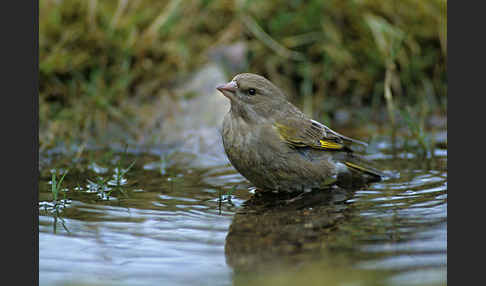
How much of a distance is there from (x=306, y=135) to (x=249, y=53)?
9.72 feet

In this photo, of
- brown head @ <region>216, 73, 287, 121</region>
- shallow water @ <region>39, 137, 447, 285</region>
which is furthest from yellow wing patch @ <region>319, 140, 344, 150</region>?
brown head @ <region>216, 73, 287, 121</region>

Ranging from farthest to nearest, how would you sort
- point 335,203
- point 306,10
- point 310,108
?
point 306,10 < point 310,108 < point 335,203

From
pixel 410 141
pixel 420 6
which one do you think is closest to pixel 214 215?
pixel 410 141

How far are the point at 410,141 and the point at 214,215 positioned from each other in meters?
2.92

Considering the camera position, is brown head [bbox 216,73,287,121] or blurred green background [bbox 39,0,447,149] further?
blurred green background [bbox 39,0,447,149]

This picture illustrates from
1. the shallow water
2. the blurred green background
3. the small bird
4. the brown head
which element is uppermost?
the blurred green background

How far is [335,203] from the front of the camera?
4.67 m

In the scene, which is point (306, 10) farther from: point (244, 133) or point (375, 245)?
point (375, 245)

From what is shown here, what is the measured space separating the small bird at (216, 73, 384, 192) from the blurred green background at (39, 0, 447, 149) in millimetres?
1392

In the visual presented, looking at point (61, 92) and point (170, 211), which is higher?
point (61, 92)

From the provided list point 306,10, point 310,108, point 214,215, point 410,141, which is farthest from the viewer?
point 306,10

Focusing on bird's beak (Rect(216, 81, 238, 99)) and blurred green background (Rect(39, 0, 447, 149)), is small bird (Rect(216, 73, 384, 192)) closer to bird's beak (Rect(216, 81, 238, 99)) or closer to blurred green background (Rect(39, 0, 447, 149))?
bird's beak (Rect(216, 81, 238, 99))

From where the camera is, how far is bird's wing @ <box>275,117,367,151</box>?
5.14m

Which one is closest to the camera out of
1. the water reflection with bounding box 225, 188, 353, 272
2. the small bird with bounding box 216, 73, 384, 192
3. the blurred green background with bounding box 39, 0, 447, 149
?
the water reflection with bounding box 225, 188, 353, 272
